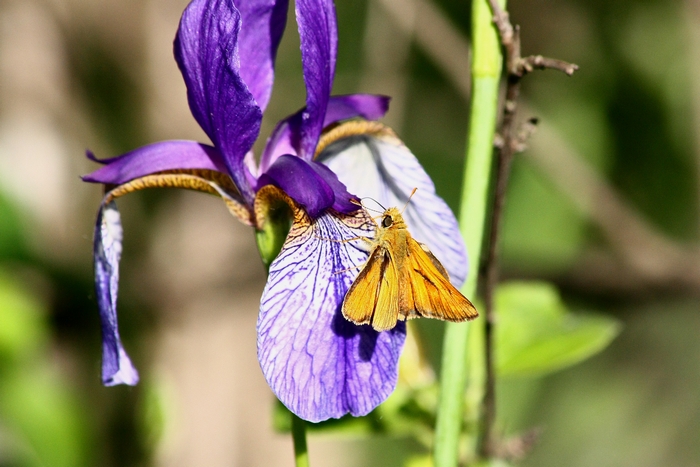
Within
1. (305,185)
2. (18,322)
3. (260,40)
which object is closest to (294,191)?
(305,185)

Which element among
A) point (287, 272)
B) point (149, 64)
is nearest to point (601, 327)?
point (287, 272)

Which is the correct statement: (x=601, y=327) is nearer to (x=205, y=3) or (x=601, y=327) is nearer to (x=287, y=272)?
(x=287, y=272)

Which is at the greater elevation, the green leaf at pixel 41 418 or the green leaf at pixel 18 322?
the green leaf at pixel 18 322

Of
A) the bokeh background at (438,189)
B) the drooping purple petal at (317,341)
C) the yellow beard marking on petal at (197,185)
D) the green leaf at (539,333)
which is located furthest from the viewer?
the bokeh background at (438,189)

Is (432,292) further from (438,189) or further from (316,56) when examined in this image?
Result: (438,189)

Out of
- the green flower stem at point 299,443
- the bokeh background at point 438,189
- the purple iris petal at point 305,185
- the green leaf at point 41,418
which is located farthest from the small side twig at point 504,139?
the green leaf at point 41,418

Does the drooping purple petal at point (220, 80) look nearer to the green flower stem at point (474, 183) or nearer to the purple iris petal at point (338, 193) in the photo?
the purple iris petal at point (338, 193)

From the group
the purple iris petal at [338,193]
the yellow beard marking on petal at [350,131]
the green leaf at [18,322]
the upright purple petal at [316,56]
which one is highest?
the upright purple petal at [316,56]
